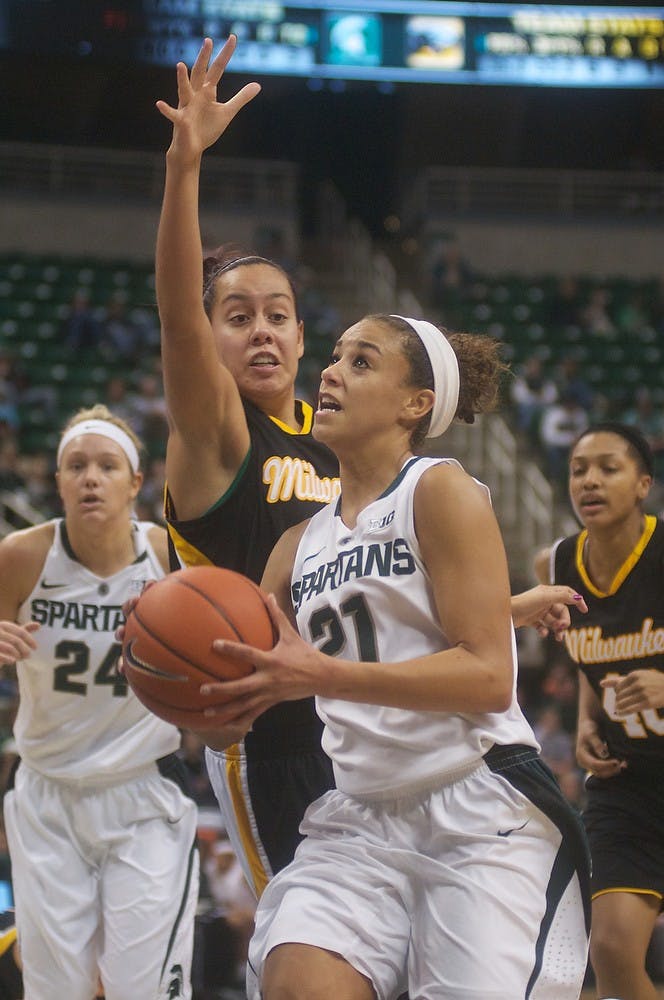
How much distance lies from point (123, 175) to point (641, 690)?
15.7 m

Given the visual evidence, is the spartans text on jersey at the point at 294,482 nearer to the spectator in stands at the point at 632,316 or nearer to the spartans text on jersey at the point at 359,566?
the spartans text on jersey at the point at 359,566

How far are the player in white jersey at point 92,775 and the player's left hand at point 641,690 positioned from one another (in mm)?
1594

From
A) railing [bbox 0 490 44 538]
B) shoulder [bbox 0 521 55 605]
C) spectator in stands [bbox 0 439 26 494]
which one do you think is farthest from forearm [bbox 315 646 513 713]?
spectator in stands [bbox 0 439 26 494]

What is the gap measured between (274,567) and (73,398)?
1024cm

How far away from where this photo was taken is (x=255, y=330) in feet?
11.9

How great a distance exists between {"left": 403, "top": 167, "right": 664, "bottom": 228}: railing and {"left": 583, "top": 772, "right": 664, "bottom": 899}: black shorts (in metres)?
14.0

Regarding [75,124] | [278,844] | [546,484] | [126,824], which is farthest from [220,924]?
[75,124]

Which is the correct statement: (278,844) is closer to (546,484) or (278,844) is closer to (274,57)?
(546,484)

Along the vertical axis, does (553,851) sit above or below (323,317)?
below

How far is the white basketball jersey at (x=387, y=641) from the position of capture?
2.73 m

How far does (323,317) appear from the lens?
15008mm

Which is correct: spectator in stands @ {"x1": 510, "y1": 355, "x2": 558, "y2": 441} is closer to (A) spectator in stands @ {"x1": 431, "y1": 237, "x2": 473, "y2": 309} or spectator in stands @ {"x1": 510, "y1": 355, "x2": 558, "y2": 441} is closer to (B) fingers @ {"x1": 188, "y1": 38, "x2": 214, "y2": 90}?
(A) spectator in stands @ {"x1": 431, "y1": 237, "x2": 473, "y2": 309}

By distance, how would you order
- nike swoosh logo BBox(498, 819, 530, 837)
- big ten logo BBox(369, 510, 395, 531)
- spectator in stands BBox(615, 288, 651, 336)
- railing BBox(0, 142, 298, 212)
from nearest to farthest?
1. nike swoosh logo BBox(498, 819, 530, 837)
2. big ten logo BBox(369, 510, 395, 531)
3. spectator in stands BBox(615, 288, 651, 336)
4. railing BBox(0, 142, 298, 212)

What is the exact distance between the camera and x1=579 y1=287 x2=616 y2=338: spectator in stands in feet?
52.5
